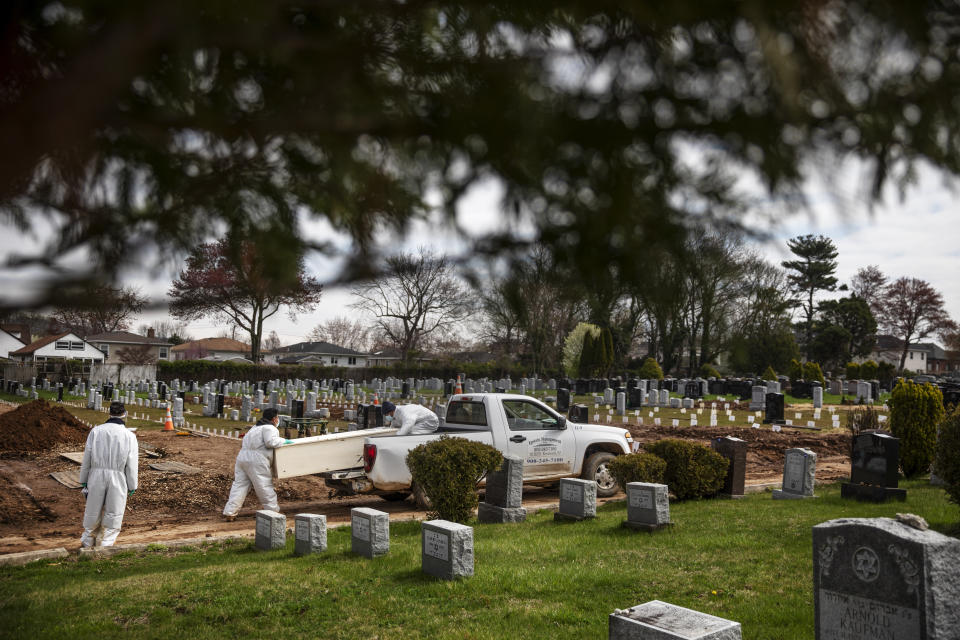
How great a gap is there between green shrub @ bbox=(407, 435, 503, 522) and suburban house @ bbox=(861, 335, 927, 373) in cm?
8660

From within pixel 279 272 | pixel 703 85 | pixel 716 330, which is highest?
pixel 703 85

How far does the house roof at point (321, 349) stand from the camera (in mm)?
83250

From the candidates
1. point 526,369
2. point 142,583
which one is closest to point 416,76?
point 142,583

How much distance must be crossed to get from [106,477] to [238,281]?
21.8 feet

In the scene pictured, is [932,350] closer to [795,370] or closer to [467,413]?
[795,370]

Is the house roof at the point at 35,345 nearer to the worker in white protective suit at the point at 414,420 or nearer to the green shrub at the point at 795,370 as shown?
the green shrub at the point at 795,370

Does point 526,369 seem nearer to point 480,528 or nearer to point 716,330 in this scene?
point 480,528

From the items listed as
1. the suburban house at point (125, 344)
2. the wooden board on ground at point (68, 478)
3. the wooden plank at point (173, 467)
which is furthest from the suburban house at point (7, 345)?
the wooden plank at point (173, 467)

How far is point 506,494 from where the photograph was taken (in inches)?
374

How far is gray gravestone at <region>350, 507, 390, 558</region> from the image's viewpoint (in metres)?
7.34

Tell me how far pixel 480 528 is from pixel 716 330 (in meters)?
7.03

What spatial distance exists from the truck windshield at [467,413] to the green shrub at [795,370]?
34592 mm

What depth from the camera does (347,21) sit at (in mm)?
2156

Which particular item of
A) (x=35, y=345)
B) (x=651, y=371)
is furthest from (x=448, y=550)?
(x=35, y=345)
